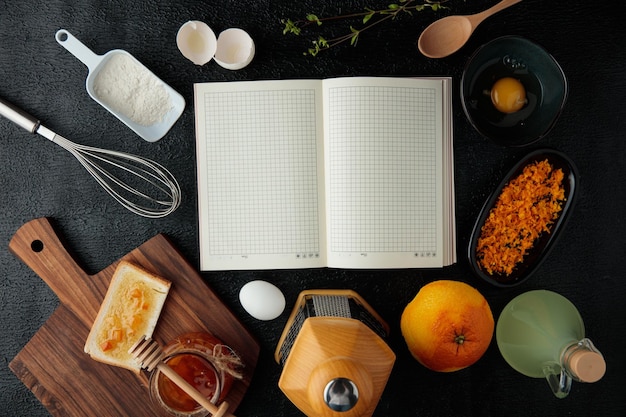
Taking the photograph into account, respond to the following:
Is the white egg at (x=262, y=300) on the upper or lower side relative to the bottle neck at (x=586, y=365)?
upper

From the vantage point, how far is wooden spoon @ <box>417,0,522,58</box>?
25.4 inches

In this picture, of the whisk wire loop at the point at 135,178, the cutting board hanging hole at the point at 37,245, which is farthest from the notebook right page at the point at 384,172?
the cutting board hanging hole at the point at 37,245

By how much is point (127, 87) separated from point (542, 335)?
660 mm

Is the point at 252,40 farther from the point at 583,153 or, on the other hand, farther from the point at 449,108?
the point at 583,153

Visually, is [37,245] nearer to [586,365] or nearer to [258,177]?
[258,177]

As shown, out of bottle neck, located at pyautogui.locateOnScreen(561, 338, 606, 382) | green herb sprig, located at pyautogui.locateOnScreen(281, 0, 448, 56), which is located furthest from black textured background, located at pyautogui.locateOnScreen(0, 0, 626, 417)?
bottle neck, located at pyautogui.locateOnScreen(561, 338, 606, 382)

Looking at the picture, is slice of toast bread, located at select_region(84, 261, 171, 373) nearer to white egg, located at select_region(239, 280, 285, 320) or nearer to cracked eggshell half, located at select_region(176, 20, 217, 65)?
white egg, located at select_region(239, 280, 285, 320)

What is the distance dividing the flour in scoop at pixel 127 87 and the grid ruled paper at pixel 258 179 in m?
0.07

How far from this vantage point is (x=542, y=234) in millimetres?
670

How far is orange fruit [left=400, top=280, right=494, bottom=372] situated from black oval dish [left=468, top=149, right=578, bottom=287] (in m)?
0.06

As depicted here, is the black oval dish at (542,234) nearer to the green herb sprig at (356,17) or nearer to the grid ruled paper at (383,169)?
the grid ruled paper at (383,169)

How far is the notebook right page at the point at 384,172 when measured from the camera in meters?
0.66

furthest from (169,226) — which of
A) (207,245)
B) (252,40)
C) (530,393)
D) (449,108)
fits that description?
(530,393)

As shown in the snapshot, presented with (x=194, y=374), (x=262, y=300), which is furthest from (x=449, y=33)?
(x=194, y=374)
